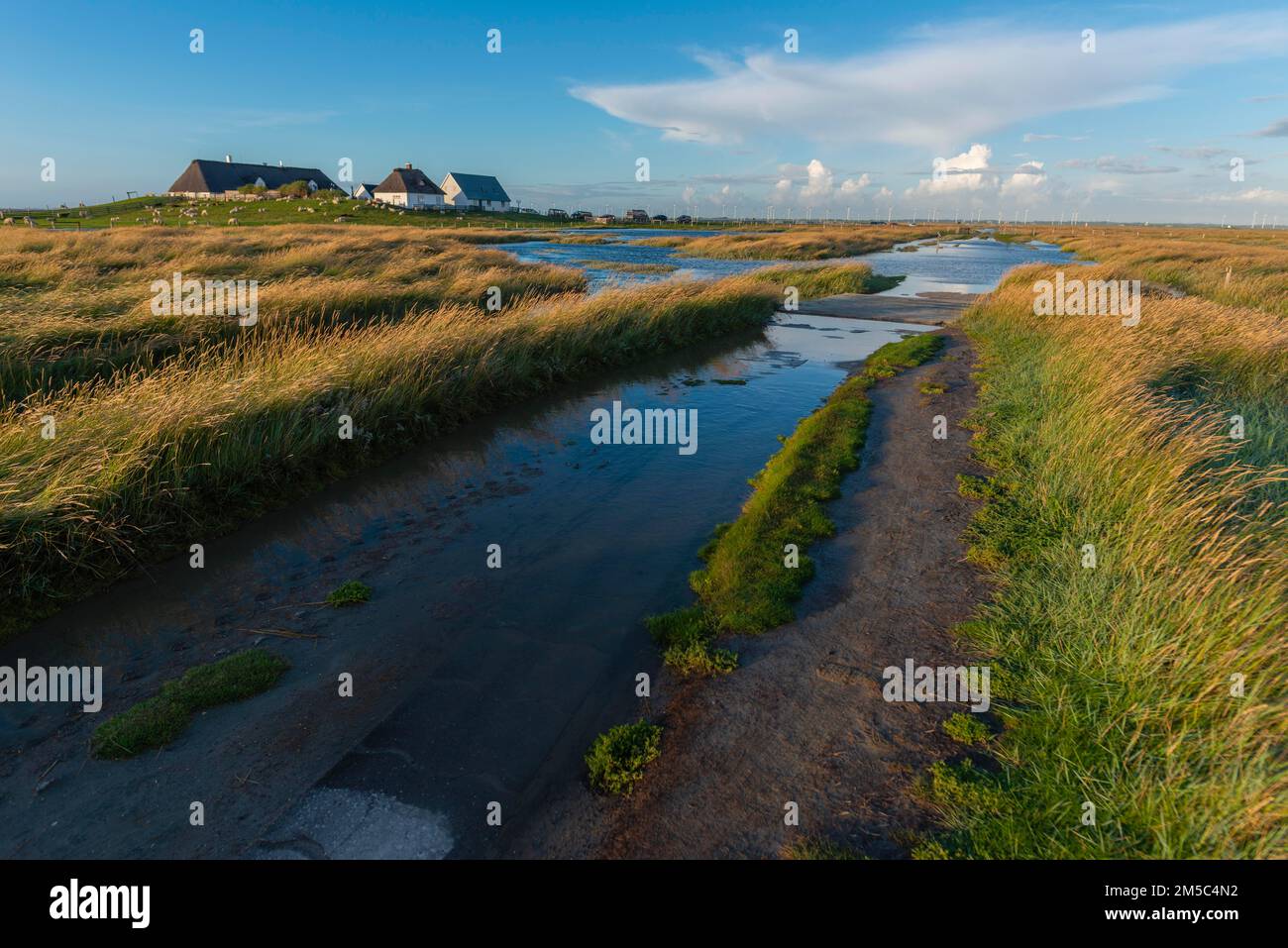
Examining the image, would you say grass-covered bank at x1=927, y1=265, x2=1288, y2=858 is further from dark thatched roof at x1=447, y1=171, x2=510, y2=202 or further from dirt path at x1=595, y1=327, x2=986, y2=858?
dark thatched roof at x1=447, y1=171, x2=510, y2=202

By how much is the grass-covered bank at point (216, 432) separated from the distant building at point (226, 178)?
10297 cm

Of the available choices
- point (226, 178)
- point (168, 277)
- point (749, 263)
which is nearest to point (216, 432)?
point (168, 277)

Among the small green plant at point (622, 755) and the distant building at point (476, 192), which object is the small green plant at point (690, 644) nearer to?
the small green plant at point (622, 755)

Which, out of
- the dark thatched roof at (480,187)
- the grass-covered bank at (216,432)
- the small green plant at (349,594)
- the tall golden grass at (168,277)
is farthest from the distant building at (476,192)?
the small green plant at (349,594)

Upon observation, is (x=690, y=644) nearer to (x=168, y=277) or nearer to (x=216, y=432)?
(x=216, y=432)

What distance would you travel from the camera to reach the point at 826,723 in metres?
5.71

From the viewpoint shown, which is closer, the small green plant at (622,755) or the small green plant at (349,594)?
the small green plant at (622,755)

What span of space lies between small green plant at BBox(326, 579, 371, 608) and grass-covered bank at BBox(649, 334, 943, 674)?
11.5ft

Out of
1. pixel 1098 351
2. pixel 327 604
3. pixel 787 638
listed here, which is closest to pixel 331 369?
pixel 327 604

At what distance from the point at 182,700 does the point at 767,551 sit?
6.62m

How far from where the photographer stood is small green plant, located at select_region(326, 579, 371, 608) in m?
7.76

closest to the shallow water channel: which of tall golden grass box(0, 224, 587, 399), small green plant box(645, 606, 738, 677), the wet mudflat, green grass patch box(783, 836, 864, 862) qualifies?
the wet mudflat

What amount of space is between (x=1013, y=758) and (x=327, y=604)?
720 centimetres

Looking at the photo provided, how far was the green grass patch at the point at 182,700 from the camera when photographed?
541cm
